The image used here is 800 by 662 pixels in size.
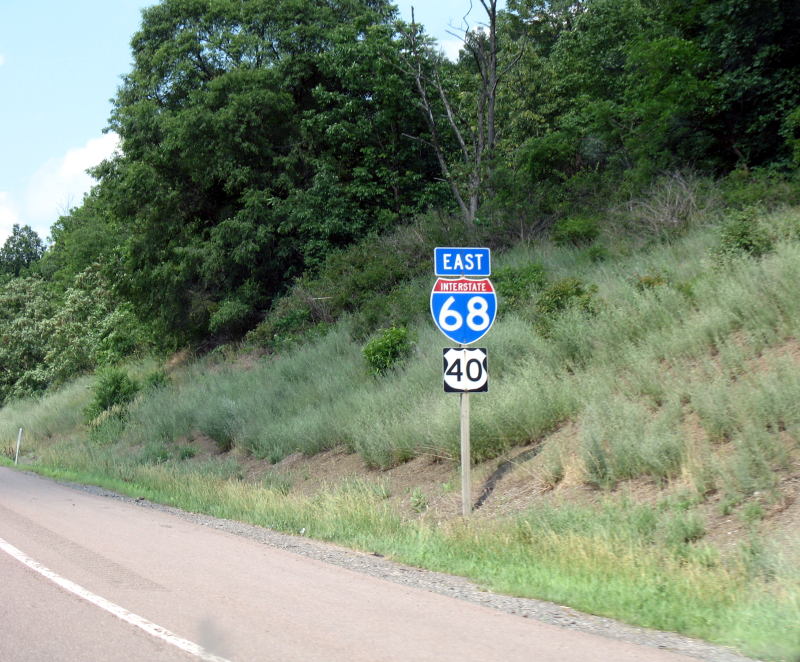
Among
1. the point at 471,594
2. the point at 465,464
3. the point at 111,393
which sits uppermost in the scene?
the point at 111,393

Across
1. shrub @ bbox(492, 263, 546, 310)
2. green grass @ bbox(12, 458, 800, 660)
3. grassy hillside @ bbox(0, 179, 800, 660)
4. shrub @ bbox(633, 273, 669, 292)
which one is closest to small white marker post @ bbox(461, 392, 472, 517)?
grassy hillside @ bbox(0, 179, 800, 660)

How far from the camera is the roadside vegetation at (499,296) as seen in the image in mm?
9188

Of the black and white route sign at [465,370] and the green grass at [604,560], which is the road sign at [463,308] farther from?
the green grass at [604,560]

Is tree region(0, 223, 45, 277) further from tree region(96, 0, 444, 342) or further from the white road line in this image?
the white road line

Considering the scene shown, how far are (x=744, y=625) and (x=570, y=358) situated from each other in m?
8.92

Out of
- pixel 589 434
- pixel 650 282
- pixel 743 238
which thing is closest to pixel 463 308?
pixel 589 434

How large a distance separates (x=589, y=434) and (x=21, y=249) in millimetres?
115965

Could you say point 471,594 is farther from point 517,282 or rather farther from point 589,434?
point 517,282

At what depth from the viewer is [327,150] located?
32219mm

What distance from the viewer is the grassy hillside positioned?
7.73 meters

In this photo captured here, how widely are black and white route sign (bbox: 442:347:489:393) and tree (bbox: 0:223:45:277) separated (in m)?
111

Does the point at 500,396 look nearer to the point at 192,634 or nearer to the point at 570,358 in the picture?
the point at 570,358

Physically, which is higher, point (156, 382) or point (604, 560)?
point (156, 382)

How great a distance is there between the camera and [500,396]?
13.8 m
